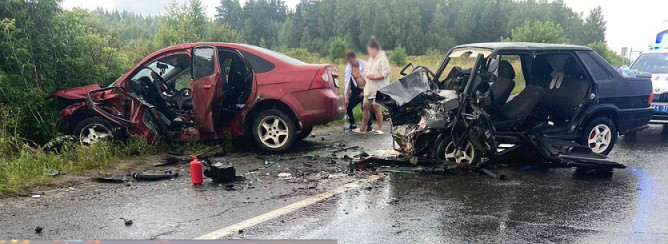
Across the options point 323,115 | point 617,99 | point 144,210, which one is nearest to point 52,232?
point 144,210

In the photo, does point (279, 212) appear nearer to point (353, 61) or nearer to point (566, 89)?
point (353, 61)

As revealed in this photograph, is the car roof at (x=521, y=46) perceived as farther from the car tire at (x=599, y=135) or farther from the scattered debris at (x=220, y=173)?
the scattered debris at (x=220, y=173)

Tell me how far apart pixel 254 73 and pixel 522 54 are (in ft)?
12.2

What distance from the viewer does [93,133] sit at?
6891 millimetres

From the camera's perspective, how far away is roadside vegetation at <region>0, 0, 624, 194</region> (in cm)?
493

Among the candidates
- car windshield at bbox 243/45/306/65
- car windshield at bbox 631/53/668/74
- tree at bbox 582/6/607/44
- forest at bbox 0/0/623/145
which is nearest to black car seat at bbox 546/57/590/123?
forest at bbox 0/0/623/145

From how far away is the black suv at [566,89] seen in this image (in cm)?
635

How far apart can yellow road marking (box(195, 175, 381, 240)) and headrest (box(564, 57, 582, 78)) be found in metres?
3.24

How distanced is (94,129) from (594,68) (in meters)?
7.13

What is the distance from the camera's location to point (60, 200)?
4668mm

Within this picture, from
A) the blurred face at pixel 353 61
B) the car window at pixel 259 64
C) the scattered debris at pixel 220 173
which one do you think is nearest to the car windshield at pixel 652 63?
the car window at pixel 259 64

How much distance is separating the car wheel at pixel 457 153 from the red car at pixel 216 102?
184 cm

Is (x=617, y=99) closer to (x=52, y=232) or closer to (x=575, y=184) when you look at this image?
(x=575, y=184)

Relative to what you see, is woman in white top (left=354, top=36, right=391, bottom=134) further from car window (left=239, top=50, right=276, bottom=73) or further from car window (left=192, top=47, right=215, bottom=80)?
car window (left=192, top=47, right=215, bottom=80)
